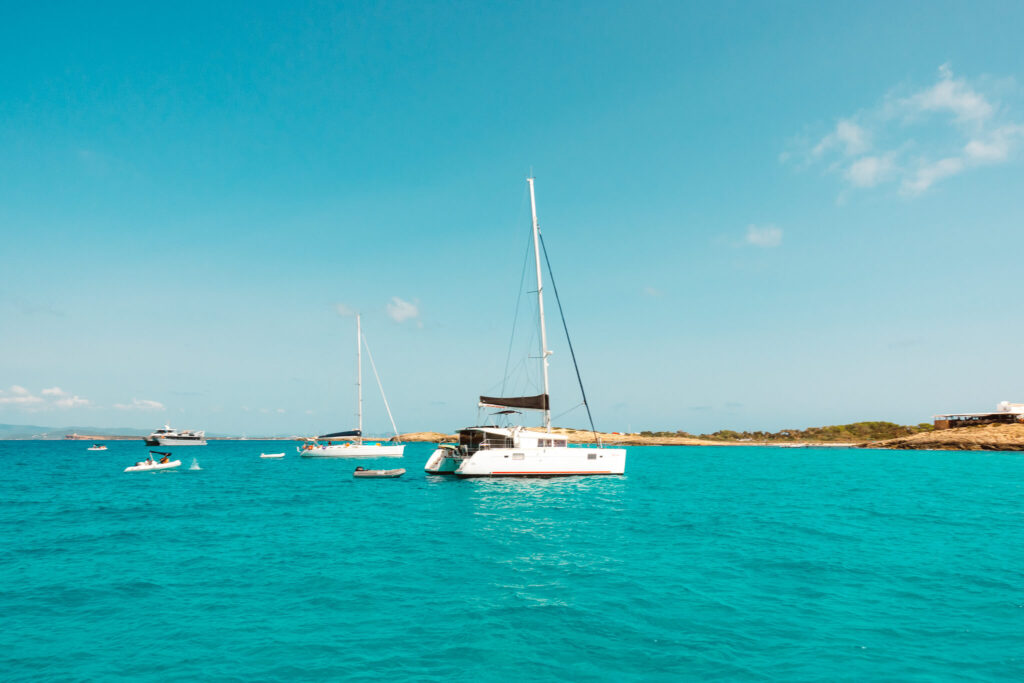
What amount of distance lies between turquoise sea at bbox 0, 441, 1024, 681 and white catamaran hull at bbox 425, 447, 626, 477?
10005 mm

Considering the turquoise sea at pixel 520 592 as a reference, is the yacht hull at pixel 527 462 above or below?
above

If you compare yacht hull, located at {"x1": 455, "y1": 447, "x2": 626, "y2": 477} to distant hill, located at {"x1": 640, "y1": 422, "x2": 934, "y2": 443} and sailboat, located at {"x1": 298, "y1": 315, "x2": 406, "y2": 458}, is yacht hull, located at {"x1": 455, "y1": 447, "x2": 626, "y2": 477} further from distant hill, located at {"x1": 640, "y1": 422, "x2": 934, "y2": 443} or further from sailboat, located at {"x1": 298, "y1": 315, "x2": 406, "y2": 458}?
distant hill, located at {"x1": 640, "y1": 422, "x2": 934, "y2": 443}

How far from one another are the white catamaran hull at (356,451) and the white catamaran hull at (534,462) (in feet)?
94.9

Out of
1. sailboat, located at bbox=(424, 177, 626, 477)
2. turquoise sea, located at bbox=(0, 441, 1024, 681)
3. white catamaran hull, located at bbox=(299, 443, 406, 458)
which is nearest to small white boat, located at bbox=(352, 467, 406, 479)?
sailboat, located at bbox=(424, 177, 626, 477)

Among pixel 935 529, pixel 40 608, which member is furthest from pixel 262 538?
pixel 935 529

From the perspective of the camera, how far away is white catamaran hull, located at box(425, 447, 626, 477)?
137 feet

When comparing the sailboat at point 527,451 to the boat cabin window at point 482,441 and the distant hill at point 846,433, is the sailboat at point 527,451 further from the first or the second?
the distant hill at point 846,433

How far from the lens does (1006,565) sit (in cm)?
1731

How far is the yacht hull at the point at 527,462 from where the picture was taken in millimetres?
41750

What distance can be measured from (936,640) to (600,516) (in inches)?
650

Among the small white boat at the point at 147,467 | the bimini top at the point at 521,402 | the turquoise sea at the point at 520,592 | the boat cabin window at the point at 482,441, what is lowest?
the small white boat at the point at 147,467

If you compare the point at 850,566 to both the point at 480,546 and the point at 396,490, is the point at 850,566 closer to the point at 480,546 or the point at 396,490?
the point at 480,546

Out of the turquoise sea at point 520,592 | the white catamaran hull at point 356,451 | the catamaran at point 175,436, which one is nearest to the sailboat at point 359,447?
the white catamaran hull at point 356,451

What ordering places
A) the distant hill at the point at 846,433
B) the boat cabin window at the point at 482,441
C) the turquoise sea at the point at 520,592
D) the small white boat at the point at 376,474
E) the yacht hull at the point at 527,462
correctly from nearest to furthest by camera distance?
the turquoise sea at the point at 520,592 → the yacht hull at the point at 527,462 → the boat cabin window at the point at 482,441 → the small white boat at the point at 376,474 → the distant hill at the point at 846,433
